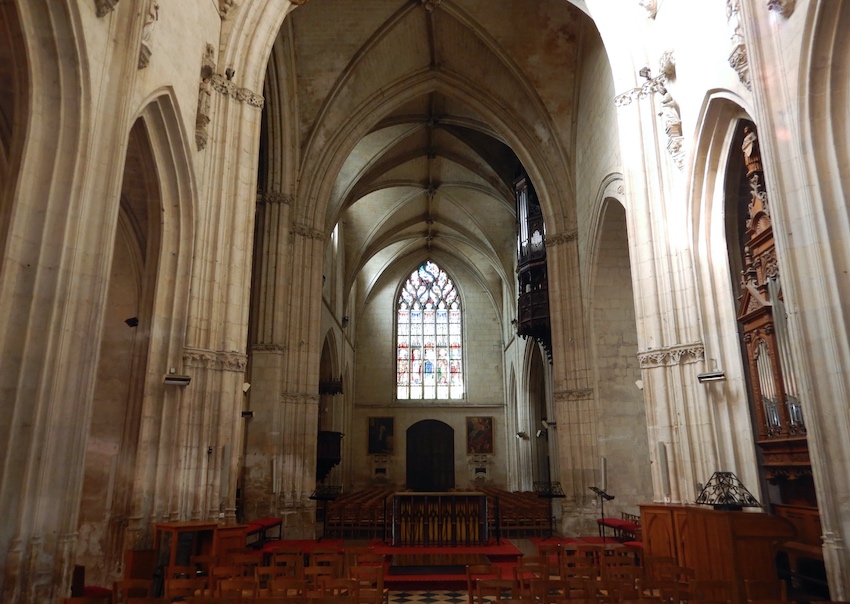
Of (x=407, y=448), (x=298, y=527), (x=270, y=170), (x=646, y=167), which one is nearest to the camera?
(x=646, y=167)

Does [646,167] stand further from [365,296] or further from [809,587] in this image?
[365,296]

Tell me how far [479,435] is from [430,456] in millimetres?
2771

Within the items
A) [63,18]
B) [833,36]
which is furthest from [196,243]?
[833,36]

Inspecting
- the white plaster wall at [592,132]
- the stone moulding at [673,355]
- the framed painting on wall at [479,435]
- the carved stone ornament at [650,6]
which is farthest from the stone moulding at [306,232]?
the framed painting on wall at [479,435]

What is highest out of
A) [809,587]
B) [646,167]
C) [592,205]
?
[592,205]

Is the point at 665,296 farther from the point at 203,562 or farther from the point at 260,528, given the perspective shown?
the point at 260,528

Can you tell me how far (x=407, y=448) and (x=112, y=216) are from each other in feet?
92.6

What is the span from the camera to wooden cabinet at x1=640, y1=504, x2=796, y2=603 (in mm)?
6496

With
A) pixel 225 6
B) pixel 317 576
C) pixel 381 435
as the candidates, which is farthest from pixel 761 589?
pixel 381 435

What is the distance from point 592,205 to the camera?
1636 cm

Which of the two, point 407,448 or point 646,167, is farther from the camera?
point 407,448

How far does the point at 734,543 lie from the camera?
21.5ft

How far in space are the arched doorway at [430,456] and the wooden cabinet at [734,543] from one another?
83.9 ft

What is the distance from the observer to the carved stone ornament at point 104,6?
6969 mm
